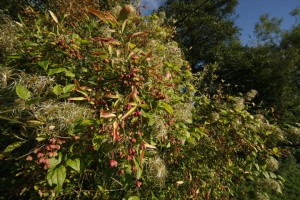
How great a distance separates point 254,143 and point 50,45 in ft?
6.87

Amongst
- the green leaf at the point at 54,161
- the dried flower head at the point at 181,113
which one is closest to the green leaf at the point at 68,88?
the green leaf at the point at 54,161

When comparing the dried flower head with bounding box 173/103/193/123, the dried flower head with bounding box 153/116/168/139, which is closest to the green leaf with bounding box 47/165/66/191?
the dried flower head with bounding box 153/116/168/139

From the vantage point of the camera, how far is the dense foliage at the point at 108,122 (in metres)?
1.22

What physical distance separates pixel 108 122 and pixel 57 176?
1.20 ft

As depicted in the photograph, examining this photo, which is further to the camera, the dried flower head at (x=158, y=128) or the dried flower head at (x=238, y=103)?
the dried flower head at (x=238, y=103)

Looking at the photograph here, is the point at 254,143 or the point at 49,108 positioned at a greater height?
the point at 49,108

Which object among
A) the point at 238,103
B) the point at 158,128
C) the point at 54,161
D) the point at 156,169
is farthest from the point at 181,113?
the point at 238,103

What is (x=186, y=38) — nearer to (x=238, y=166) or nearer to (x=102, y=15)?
(x=238, y=166)

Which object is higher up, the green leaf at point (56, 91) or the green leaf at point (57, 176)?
the green leaf at point (56, 91)

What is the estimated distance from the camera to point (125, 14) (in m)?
1.23

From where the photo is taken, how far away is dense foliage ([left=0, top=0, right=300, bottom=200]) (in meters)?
1.22

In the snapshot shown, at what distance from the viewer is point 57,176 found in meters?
Result: 1.13

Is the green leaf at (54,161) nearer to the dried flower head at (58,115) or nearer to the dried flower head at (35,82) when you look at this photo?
the dried flower head at (58,115)

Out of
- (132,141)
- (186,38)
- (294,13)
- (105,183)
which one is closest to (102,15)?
(132,141)
